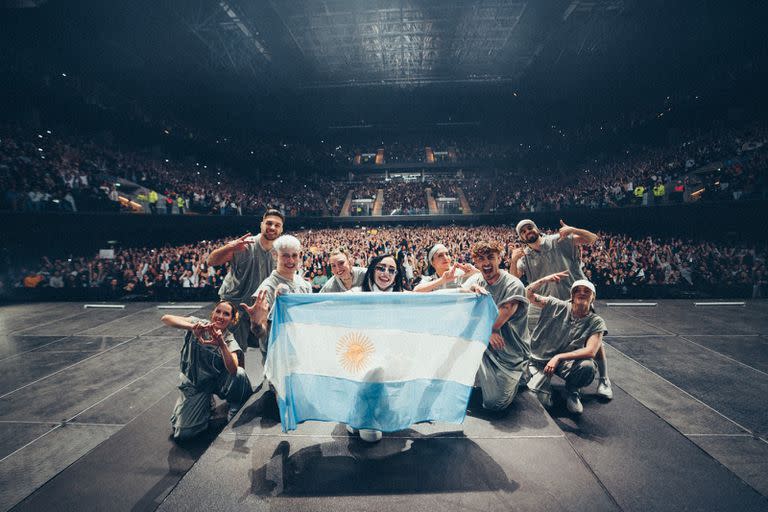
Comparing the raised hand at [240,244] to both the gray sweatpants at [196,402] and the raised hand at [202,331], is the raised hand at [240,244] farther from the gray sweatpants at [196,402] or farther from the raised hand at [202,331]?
the gray sweatpants at [196,402]

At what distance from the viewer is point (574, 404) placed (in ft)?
10.8

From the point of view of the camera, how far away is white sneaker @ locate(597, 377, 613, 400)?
11.6ft

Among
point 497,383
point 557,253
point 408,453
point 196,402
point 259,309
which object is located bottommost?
point 408,453

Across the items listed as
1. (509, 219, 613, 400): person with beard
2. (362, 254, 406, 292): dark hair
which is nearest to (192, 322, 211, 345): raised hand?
(362, 254, 406, 292): dark hair

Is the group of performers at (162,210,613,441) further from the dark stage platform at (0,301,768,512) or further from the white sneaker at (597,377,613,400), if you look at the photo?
the dark stage platform at (0,301,768,512)

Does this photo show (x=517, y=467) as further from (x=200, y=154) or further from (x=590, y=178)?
(x=200, y=154)

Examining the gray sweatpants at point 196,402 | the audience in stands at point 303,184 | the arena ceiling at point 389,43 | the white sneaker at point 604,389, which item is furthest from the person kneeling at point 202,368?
the arena ceiling at point 389,43

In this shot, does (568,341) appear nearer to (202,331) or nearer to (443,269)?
(443,269)

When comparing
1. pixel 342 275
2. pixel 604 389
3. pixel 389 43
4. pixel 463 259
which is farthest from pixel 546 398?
pixel 389 43

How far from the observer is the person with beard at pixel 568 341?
10.7 ft

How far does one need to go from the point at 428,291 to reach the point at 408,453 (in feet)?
4.90

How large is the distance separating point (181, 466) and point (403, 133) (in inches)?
1481

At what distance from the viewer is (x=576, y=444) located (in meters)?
2.81

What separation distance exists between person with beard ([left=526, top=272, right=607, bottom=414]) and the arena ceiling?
55.8 feet
